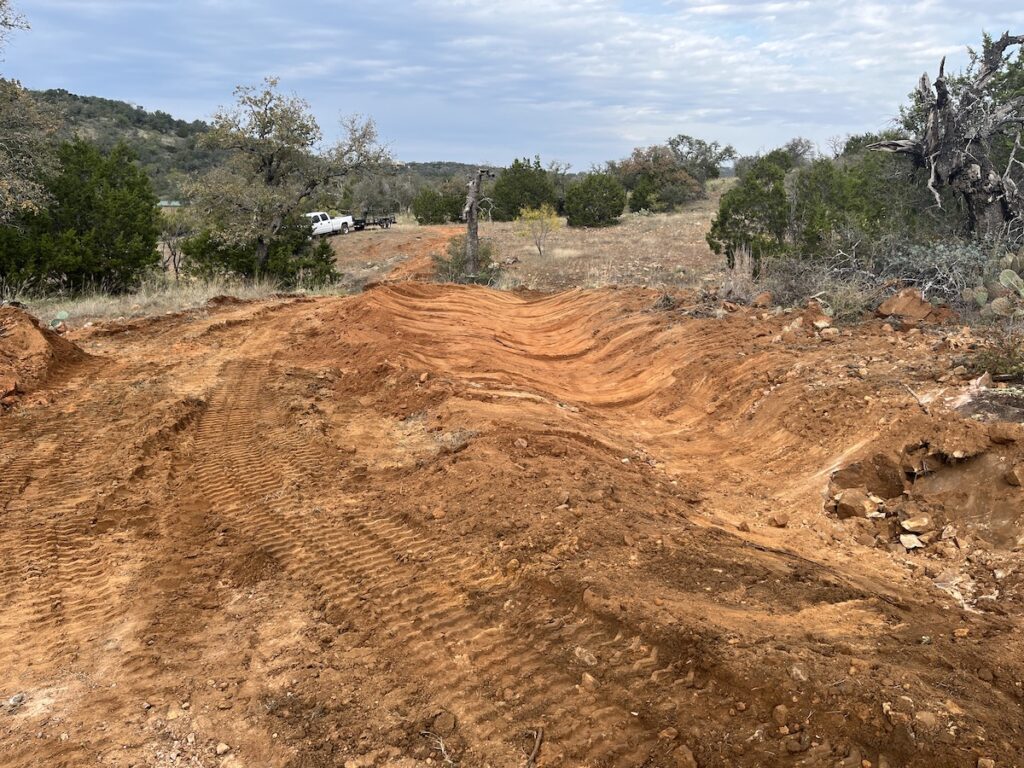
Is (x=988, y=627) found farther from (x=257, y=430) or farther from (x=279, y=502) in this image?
(x=257, y=430)

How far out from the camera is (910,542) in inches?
169

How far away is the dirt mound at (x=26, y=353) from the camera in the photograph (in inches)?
285

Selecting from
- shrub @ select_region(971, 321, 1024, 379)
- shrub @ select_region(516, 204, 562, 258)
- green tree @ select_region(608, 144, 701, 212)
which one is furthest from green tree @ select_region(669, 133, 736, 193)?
shrub @ select_region(971, 321, 1024, 379)

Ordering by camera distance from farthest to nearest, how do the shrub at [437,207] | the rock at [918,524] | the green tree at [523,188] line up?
the shrub at [437,207], the green tree at [523,188], the rock at [918,524]

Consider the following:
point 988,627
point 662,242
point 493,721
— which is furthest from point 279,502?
point 662,242

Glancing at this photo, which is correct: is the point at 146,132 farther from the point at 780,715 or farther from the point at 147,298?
the point at 780,715

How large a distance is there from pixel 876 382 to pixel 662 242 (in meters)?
18.7

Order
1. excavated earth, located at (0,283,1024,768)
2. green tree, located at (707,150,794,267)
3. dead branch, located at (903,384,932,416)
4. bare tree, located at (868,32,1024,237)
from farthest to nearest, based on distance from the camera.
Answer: green tree, located at (707,150,794,267), bare tree, located at (868,32,1024,237), dead branch, located at (903,384,932,416), excavated earth, located at (0,283,1024,768)

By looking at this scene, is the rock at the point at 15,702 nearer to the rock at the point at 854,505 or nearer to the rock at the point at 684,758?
the rock at the point at 684,758

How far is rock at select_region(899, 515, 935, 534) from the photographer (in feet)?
14.3

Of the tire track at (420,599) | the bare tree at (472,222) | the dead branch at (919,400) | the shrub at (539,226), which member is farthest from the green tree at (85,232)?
the dead branch at (919,400)

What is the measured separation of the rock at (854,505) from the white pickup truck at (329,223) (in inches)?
1176

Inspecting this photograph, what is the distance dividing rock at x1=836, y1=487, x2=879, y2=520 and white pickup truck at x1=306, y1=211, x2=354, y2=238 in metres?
29.9

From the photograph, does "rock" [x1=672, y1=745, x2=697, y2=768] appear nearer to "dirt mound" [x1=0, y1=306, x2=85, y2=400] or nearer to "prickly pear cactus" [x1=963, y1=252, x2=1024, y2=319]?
"prickly pear cactus" [x1=963, y1=252, x2=1024, y2=319]
